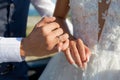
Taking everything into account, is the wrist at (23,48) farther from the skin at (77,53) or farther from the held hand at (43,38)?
the skin at (77,53)

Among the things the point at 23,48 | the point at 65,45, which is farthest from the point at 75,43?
the point at 23,48

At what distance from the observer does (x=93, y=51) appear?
109cm

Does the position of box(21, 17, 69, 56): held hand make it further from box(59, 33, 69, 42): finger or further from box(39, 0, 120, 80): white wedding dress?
box(39, 0, 120, 80): white wedding dress

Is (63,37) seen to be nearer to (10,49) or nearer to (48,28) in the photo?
(48,28)

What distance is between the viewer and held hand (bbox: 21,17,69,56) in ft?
3.17

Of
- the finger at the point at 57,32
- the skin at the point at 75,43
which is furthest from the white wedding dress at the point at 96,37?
the finger at the point at 57,32

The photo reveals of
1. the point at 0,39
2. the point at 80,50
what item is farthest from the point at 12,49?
the point at 80,50

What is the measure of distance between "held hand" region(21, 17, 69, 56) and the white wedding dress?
4.1 inches

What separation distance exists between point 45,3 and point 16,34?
0.19 m

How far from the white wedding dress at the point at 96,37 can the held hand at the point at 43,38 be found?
0.10 m

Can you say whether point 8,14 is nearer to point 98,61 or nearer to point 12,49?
point 12,49

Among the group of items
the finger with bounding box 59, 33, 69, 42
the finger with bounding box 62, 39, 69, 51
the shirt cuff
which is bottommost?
the shirt cuff

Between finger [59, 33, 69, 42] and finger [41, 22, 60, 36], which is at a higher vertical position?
finger [41, 22, 60, 36]

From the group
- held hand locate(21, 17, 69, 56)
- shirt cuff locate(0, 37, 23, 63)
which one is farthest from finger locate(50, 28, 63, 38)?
shirt cuff locate(0, 37, 23, 63)
